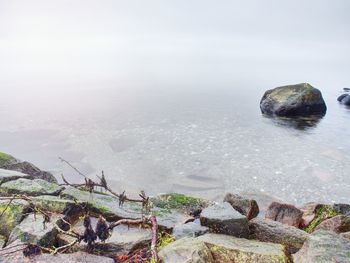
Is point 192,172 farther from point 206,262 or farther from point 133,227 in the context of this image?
point 206,262

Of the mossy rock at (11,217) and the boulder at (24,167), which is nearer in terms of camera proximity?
the mossy rock at (11,217)

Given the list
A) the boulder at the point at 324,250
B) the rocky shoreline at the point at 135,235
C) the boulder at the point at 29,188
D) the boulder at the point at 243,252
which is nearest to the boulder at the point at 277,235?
the rocky shoreline at the point at 135,235

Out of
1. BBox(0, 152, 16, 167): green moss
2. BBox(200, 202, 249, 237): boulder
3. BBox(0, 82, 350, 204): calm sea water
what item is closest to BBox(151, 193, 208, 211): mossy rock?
BBox(0, 82, 350, 204): calm sea water

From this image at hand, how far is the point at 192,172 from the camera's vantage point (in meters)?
16.6

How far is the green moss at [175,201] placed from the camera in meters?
10.0

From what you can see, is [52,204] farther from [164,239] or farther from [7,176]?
[7,176]

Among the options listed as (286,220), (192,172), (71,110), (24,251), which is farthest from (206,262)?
→ (71,110)

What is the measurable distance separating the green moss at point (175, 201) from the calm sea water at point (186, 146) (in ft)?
11.3

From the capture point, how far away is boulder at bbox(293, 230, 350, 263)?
4.57m

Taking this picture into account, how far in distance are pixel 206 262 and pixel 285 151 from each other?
17.0 m

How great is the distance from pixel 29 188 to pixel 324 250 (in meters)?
5.69

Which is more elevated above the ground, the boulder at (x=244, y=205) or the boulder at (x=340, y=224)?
the boulder at (x=340, y=224)

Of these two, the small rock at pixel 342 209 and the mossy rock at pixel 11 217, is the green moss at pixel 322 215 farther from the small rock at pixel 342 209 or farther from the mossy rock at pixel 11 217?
the mossy rock at pixel 11 217

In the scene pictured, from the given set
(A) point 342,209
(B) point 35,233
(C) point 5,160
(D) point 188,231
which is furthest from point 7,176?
(A) point 342,209
